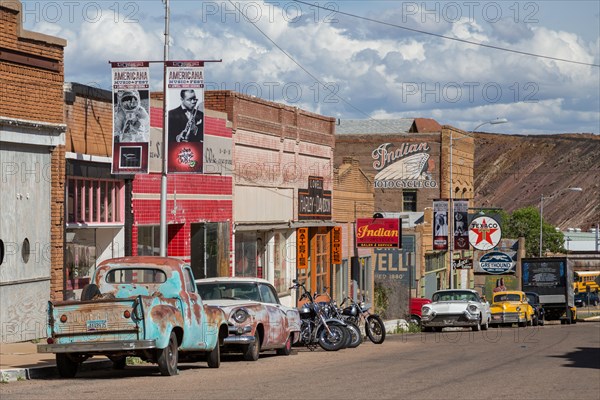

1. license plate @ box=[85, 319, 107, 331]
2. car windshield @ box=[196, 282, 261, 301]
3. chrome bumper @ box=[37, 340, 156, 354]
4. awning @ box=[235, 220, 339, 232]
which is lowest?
chrome bumper @ box=[37, 340, 156, 354]

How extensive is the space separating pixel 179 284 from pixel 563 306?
42.9 meters

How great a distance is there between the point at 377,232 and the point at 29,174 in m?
26.5

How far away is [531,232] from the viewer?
13562 cm

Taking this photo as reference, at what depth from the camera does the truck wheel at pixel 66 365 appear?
680 inches

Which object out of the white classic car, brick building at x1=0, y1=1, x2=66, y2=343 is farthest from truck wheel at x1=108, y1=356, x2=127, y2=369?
the white classic car

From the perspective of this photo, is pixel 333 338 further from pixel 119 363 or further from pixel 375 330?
pixel 119 363

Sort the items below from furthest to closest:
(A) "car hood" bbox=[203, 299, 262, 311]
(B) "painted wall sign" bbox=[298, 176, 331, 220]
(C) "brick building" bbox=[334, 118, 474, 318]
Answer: (C) "brick building" bbox=[334, 118, 474, 318] < (B) "painted wall sign" bbox=[298, 176, 331, 220] < (A) "car hood" bbox=[203, 299, 262, 311]

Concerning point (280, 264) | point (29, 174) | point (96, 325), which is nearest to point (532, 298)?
Result: point (280, 264)

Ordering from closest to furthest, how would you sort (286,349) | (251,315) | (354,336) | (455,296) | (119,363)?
(119,363)
(251,315)
(286,349)
(354,336)
(455,296)

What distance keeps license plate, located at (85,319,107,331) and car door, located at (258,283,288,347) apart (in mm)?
5824

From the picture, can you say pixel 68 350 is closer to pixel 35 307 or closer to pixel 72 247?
pixel 35 307

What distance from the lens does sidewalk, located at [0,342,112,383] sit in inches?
679

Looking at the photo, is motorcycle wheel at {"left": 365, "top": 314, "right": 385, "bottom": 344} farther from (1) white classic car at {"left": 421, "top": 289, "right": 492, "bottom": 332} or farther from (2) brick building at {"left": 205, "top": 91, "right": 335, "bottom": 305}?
(1) white classic car at {"left": 421, "top": 289, "right": 492, "bottom": 332}

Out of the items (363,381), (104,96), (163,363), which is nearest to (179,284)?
(163,363)
